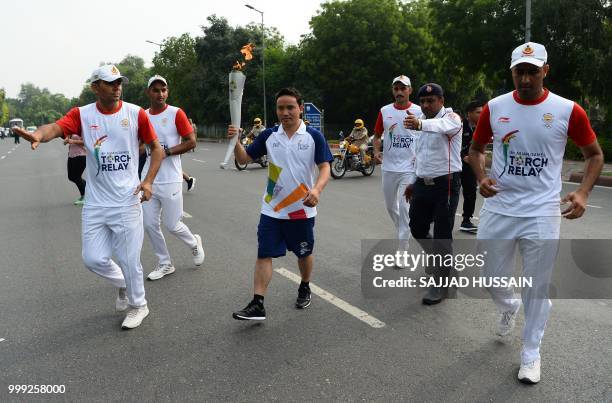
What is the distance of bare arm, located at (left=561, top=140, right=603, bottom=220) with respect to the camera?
3.18 meters

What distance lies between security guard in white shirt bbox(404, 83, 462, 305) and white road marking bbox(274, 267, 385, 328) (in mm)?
604

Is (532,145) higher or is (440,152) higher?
(532,145)

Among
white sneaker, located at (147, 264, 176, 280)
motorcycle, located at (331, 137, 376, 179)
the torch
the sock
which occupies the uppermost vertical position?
the torch

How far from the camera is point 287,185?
4133 millimetres

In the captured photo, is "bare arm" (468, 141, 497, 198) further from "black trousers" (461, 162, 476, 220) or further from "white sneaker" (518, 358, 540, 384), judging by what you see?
"black trousers" (461, 162, 476, 220)

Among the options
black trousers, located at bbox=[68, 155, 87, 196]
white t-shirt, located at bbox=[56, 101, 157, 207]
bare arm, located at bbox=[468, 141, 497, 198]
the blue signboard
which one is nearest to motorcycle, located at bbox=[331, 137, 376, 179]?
black trousers, located at bbox=[68, 155, 87, 196]

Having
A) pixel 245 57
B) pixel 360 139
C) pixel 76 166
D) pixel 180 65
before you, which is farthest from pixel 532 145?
pixel 180 65

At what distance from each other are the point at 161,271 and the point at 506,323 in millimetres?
3395

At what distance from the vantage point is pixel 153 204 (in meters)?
5.32

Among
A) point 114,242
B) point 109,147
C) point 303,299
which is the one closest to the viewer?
point 109,147

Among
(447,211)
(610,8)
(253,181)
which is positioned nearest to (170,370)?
(447,211)

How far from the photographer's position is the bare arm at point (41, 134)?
3.58 metres

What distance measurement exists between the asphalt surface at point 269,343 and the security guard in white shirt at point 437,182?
1.59 ft

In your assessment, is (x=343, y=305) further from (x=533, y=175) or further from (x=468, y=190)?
(x=468, y=190)
